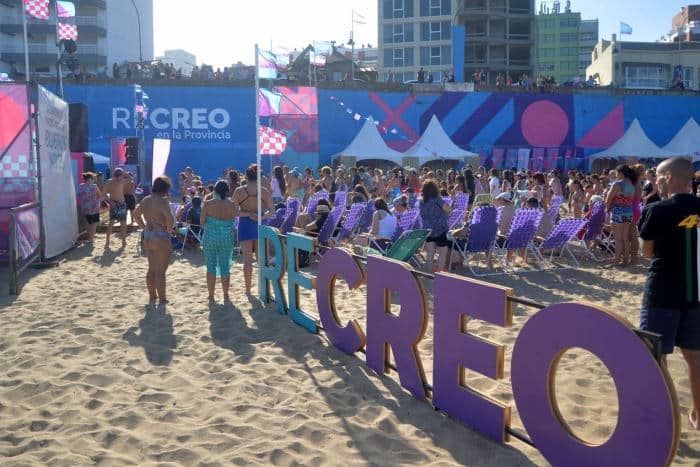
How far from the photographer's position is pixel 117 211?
10.7 m

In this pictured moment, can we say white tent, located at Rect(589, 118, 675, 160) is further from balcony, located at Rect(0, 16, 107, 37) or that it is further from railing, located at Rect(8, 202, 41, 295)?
balcony, located at Rect(0, 16, 107, 37)

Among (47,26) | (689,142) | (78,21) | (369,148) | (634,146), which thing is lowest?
(369,148)

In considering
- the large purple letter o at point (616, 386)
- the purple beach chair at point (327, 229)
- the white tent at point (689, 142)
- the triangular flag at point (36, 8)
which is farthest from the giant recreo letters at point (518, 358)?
the white tent at point (689, 142)

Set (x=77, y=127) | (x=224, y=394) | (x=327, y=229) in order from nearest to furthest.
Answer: (x=224, y=394), (x=327, y=229), (x=77, y=127)

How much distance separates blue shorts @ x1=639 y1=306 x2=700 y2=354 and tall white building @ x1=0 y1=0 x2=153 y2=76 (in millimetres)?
42485

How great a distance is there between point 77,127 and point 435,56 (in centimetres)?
4111

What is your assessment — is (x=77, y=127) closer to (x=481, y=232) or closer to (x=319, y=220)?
(x=319, y=220)

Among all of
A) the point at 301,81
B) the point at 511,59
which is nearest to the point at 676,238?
the point at 301,81

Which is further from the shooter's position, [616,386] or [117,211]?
[117,211]

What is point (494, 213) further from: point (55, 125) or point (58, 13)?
point (58, 13)

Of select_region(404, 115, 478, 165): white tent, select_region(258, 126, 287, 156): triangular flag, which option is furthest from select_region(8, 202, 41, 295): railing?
select_region(404, 115, 478, 165): white tent

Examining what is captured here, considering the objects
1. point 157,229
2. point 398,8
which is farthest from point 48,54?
point 157,229

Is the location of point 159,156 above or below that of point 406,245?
above

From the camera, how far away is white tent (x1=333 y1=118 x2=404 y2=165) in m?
21.7
